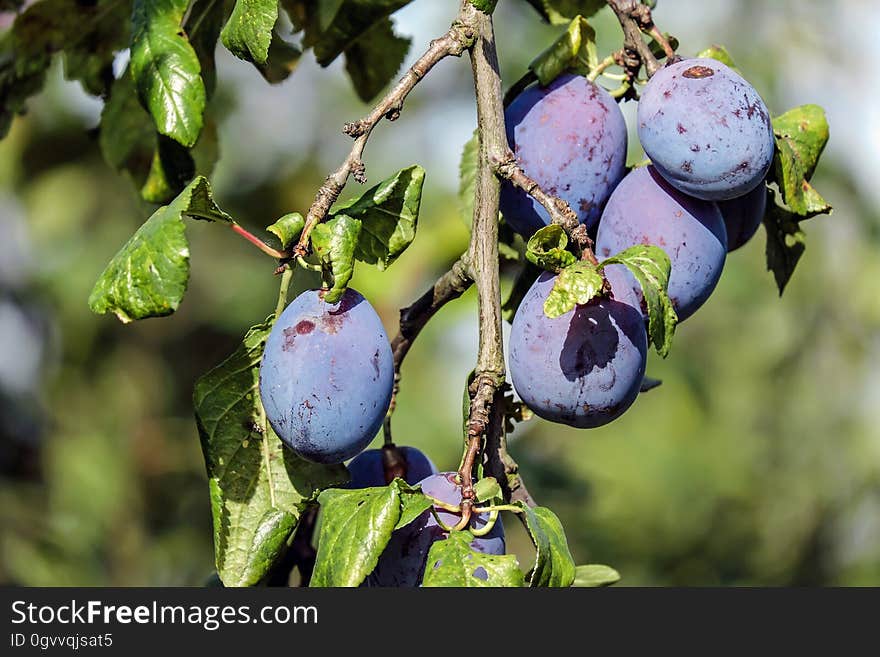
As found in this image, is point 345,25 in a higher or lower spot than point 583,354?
higher

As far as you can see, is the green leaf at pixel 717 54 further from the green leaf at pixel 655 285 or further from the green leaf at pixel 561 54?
the green leaf at pixel 655 285

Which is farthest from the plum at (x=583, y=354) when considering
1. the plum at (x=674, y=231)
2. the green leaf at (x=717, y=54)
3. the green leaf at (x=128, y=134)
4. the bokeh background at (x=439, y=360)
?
the bokeh background at (x=439, y=360)

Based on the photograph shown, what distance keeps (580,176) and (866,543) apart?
289 cm

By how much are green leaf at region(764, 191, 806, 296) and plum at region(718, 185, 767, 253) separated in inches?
1.7

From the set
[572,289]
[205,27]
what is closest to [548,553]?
[572,289]

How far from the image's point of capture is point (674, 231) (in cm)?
96

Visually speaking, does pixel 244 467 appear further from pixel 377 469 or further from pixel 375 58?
pixel 375 58

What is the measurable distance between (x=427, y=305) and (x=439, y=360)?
73.2 inches

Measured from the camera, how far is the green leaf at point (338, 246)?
803 millimetres

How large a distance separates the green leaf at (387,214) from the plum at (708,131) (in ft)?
0.74

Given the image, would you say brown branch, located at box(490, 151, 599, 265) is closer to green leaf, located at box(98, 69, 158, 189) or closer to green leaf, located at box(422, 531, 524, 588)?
green leaf, located at box(422, 531, 524, 588)

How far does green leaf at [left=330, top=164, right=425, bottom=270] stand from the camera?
899 mm

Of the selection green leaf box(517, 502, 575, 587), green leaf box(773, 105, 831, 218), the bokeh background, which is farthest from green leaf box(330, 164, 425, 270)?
the bokeh background

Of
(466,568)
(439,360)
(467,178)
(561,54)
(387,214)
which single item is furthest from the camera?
(439,360)
